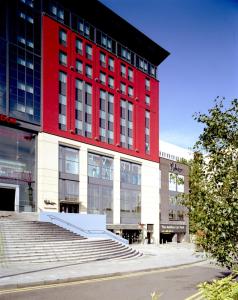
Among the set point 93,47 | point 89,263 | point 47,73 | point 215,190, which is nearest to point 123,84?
point 93,47

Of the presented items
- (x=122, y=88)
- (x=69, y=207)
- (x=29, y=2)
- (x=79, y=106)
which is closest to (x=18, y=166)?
(x=69, y=207)

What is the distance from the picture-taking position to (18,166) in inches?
1747

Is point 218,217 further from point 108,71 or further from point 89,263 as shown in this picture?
point 108,71

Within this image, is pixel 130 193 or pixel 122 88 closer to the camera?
pixel 130 193

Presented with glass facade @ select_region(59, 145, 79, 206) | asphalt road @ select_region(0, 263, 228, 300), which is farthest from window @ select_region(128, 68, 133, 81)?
asphalt road @ select_region(0, 263, 228, 300)

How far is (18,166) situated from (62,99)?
11061 millimetres

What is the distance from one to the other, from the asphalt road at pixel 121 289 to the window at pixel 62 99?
94.7 feet

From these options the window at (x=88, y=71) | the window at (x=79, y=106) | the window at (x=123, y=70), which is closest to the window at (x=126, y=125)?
the window at (x=123, y=70)

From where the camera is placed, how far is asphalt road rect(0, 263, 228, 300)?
1628 centimetres

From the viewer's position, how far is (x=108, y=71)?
193 feet

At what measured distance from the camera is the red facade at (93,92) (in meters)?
48.7

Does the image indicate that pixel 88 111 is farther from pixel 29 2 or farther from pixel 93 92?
pixel 29 2

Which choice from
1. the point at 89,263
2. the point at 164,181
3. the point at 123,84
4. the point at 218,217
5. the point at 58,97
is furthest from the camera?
the point at 164,181

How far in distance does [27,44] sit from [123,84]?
19.0 m
